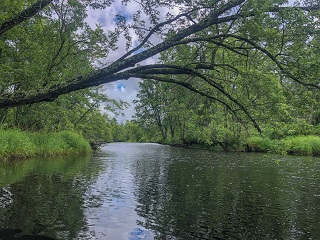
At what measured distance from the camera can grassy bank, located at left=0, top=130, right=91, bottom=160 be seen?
18080 mm

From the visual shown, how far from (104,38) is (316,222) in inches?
733

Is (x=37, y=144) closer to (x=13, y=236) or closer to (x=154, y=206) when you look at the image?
(x=154, y=206)

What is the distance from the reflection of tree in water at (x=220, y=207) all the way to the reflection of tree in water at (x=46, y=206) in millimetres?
1970

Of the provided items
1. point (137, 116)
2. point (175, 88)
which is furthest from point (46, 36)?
point (137, 116)

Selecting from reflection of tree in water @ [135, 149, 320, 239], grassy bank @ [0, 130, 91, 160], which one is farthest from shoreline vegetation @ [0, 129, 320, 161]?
reflection of tree in water @ [135, 149, 320, 239]

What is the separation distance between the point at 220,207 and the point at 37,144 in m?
17.7

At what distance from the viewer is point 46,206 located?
886cm

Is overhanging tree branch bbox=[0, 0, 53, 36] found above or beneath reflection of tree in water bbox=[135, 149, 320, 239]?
above

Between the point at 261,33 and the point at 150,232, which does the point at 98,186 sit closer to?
the point at 150,232

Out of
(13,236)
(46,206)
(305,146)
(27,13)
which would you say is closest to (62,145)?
(46,206)

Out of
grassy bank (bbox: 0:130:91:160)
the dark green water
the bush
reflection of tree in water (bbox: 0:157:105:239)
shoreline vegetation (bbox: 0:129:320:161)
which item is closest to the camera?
reflection of tree in water (bbox: 0:157:105:239)

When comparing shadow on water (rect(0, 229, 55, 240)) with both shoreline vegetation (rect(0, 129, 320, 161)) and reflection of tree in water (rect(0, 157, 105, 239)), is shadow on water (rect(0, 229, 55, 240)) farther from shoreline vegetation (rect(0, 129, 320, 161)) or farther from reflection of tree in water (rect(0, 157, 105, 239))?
shoreline vegetation (rect(0, 129, 320, 161))

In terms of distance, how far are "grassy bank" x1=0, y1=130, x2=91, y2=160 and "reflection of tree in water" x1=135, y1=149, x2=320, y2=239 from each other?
8965 millimetres

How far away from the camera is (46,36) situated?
21500 mm
